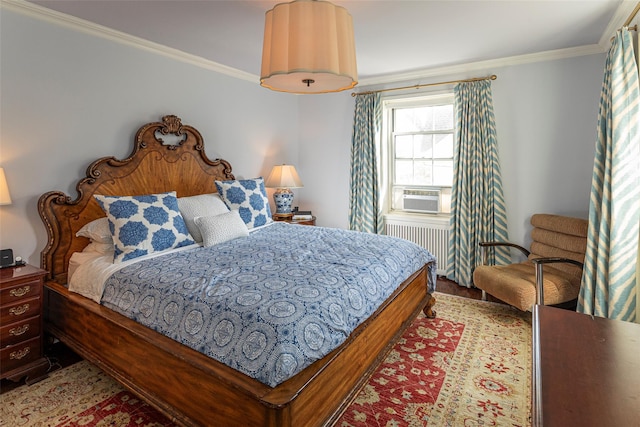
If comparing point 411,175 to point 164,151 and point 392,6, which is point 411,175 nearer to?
point 392,6

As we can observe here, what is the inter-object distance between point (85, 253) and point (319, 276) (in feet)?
6.35

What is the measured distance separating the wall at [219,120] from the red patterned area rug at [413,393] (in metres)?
1.08

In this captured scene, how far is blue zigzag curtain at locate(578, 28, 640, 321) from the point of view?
235 cm

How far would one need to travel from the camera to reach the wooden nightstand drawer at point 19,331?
2180mm

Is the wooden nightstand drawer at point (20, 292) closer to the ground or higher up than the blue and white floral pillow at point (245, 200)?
closer to the ground

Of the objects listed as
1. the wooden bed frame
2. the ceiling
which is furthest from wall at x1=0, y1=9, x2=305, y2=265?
the ceiling

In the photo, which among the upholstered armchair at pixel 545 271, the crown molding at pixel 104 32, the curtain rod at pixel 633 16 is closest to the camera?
the curtain rod at pixel 633 16

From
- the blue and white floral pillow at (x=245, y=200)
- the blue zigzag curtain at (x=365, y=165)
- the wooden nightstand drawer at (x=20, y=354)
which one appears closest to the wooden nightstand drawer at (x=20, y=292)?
the wooden nightstand drawer at (x=20, y=354)

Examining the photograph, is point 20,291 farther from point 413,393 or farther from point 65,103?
point 413,393

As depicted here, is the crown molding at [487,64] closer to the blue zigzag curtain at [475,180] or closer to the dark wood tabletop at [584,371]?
the blue zigzag curtain at [475,180]

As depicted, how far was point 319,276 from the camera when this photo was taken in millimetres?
2010

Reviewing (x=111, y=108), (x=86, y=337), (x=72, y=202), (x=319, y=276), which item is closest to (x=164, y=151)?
(x=111, y=108)

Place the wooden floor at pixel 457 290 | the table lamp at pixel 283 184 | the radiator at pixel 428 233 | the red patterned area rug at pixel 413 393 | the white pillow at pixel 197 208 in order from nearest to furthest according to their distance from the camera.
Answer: the red patterned area rug at pixel 413 393 → the white pillow at pixel 197 208 → the wooden floor at pixel 457 290 → the radiator at pixel 428 233 → the table lamp at pixel 283 184

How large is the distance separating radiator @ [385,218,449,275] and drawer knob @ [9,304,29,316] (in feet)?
11.8
